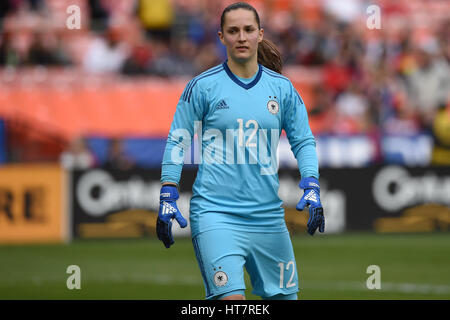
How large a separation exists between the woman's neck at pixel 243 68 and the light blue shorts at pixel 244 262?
106 centimetres

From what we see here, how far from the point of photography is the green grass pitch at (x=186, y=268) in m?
11.3

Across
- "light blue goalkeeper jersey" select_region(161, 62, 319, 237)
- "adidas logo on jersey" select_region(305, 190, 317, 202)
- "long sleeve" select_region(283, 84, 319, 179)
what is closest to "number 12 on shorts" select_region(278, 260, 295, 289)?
"light blue goalkeeper jersey" select_region(161, 62, 319, 237)

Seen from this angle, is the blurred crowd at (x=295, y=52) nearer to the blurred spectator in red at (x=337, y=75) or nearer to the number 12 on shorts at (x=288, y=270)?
the blurred spectator in red at (x=337, y=75)

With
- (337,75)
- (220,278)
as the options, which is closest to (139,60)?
(337,75)

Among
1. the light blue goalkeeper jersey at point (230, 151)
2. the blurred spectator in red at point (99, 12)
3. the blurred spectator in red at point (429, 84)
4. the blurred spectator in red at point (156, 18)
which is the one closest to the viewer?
the light blue goalkeeper jersey at point (230, 151)

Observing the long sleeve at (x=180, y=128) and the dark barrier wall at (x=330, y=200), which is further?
the dark barrier wall at (x=330, y=200)

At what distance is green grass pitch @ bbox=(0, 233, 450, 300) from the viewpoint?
11.3 m

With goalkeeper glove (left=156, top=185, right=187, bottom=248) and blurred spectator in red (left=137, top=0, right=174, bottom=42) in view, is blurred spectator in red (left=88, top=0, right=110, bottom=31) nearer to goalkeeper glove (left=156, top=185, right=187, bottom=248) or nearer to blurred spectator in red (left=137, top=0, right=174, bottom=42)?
blurred spectator in red (left=137, top=0, right=174, bottom=42)

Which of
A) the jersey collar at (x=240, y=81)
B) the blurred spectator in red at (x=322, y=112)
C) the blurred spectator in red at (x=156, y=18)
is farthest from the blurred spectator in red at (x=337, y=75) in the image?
the jersey collar at (x=240, y=81)

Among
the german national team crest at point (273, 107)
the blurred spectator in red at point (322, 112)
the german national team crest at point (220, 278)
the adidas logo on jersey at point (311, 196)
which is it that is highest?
the blurred spectator in red at point (322, 112)

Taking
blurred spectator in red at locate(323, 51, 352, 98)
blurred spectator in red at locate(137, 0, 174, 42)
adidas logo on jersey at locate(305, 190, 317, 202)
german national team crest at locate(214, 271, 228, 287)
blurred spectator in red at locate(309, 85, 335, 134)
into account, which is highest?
blurred spectator in red at locate(137, 0, 174, 42)

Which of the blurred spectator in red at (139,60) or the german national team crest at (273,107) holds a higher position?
the blurred spectator in red at (139,60)

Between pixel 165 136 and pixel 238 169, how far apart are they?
509 inches
